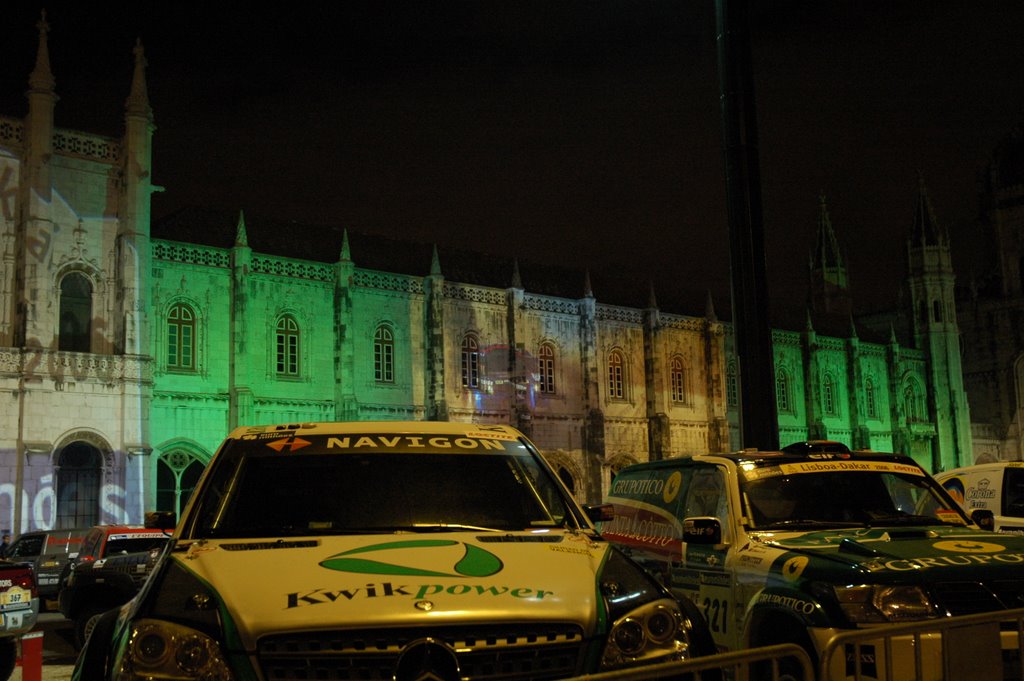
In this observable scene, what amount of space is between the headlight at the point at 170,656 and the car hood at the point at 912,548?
11.0 ft

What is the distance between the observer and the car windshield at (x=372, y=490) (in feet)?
15.2

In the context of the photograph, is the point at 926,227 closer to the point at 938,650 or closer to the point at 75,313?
the point at 75,313

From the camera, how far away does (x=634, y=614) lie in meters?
3.71

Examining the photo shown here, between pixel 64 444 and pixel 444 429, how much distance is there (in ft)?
76.3

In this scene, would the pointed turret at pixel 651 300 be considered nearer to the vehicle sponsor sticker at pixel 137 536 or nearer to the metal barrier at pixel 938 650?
the vehicle sponsor sticker at pixel 137 536

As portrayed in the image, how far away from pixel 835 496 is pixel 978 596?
68.3 inches

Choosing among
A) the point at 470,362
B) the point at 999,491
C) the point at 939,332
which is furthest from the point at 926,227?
the point at 999,491

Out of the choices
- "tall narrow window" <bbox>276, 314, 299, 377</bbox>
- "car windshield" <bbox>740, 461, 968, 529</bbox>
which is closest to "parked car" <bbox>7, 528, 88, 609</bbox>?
"tall narrow window" <bbox>276, 314, 299, 377</bbox>

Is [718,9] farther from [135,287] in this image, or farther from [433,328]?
[433,328]

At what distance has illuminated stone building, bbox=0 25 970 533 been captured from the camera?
25.6 meters

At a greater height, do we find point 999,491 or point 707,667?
point 999,491

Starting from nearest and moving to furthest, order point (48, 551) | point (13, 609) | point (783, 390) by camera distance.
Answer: point (13, 609)
point (48, 551)
point (783, 390)

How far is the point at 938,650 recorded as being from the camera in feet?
15.4

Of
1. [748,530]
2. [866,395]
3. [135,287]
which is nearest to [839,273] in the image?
[866,395]
